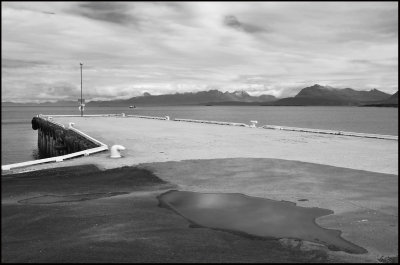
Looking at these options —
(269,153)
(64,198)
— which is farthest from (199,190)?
(269,153)

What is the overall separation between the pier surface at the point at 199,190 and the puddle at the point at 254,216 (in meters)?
0.27

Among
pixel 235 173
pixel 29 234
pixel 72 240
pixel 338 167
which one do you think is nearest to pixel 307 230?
pixel 72 240

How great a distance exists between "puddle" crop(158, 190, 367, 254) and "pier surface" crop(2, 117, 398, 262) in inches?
10.8

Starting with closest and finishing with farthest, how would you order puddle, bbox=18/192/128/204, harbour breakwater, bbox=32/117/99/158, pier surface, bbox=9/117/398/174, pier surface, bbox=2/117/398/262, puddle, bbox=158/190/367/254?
pier surface, bbox=2/117/398/262 → puddle, bbox=158/190/367/254 → puddle, bbox=18/192/128/204 → pier surface, bbox=9/117/398/174 → harbour breakwater, bbox=32/117/99/158

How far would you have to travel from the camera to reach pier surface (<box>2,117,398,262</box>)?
5.93 metres

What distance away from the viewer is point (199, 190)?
1030 centimetres

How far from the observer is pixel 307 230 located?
7094 mm

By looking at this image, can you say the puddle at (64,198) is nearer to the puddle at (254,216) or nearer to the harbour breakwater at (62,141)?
the puddle at (254,216)

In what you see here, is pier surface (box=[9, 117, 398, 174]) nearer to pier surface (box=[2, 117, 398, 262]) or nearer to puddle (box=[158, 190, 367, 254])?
pier surface (box=[2, 117, 398, 262])

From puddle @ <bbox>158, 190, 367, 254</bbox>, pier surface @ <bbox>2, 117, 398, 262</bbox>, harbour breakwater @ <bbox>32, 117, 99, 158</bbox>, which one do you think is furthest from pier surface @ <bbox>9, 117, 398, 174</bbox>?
puddle @ <bbox>158, 190, 367, 254</bbox>

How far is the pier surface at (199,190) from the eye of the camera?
5934mm

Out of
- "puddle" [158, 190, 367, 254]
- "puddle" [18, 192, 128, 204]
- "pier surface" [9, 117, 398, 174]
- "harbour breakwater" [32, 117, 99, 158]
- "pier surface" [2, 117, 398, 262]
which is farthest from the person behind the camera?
"harbour breakwater" [32, 117, 99, 158]

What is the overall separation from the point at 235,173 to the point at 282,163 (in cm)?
230

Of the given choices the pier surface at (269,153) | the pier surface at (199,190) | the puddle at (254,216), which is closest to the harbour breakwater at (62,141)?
the pier surface at (269,153)
